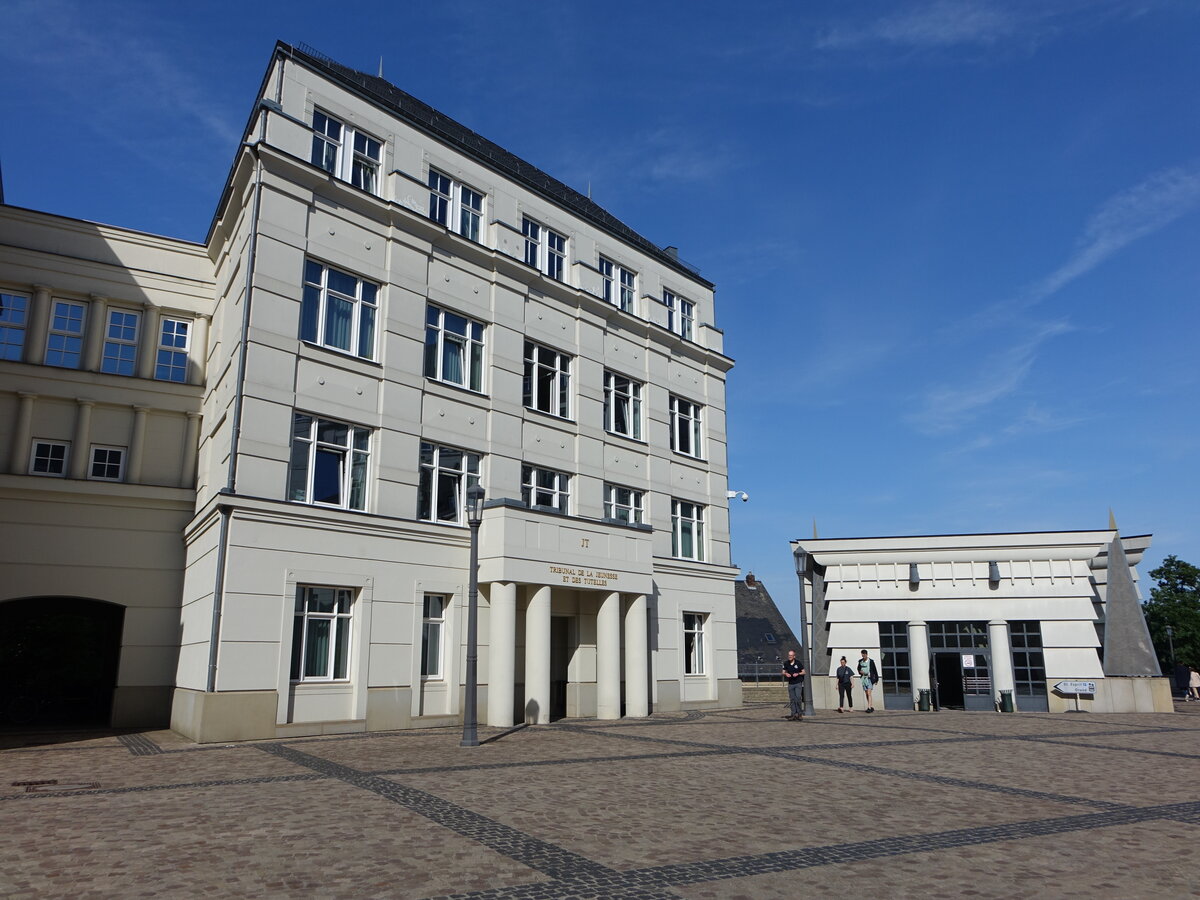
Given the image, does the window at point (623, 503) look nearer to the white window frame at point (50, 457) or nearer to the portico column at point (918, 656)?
the portico column at point (918, 656)

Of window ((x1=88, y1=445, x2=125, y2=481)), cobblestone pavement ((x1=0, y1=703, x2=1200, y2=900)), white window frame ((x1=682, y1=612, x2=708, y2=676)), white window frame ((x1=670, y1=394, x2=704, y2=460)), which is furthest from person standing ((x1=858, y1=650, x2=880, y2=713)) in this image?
window ((x1=88, y1=445, x2=125, y2=481))

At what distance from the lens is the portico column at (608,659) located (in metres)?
23.5

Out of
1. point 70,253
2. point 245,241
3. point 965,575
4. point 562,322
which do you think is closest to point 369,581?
point 245,241

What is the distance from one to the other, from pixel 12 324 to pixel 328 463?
9.86m

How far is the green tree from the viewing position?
59.7 m

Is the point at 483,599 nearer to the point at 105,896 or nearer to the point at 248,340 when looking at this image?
the point at 248,340

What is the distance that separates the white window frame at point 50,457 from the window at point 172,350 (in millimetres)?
2963

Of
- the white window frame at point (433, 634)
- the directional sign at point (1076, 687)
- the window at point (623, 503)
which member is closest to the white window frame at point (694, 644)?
the window at point (623, 503)

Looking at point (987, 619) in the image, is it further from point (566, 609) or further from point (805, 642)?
point (566, 609)

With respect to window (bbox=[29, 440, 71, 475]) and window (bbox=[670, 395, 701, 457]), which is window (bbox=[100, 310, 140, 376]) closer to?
window (bbox=[29, 440, 71, 475])

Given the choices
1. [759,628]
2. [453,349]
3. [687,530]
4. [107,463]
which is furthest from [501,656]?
[759,628]

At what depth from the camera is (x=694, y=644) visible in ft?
95.3

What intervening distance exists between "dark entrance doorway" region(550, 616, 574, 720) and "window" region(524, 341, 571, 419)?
20.4ft

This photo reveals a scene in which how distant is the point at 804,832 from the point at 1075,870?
2.37 m
